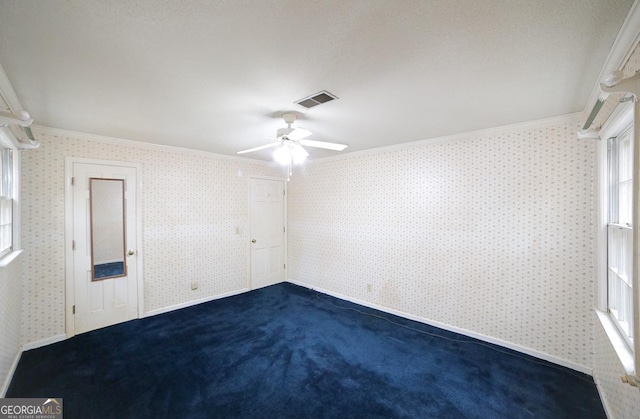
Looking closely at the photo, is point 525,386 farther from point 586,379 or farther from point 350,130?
point 350,130

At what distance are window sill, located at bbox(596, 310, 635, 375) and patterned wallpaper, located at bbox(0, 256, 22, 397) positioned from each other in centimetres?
407

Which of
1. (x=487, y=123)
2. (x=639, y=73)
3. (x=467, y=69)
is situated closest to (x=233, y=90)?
(x=467, y=69)

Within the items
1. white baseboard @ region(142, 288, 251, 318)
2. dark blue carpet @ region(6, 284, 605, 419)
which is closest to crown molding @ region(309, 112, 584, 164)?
dark blue carpet @ region(6, 284, 605, 419)

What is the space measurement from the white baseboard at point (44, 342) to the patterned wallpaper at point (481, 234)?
11.2ft

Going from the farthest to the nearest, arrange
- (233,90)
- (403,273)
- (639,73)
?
(403,273)
(233,90)
(639,73)

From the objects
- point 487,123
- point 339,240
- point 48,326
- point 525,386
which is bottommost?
point 525,386

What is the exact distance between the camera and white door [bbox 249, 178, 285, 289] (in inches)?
185

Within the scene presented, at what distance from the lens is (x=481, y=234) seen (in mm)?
2932

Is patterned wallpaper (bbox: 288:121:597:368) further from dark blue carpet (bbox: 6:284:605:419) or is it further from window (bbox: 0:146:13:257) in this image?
window (bbox: 0:146:13:257)

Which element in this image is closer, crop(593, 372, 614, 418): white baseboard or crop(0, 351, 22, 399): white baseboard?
crop(593, 372, 614, 418): white baseboard

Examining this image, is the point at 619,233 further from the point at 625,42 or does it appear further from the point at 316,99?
the point at 316,99

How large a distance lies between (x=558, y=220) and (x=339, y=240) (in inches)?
106

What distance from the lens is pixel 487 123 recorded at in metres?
2.65

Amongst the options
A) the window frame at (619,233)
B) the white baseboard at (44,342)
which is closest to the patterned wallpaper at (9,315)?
the white baseboard at (44,342)
